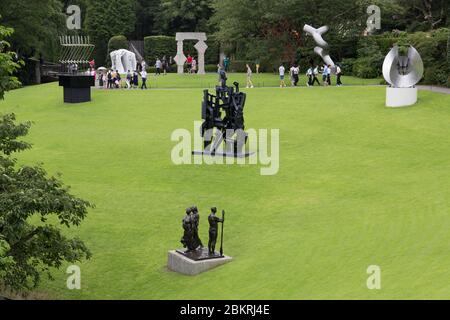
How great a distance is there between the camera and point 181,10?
3307 inches

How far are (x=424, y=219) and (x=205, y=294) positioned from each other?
289 inches

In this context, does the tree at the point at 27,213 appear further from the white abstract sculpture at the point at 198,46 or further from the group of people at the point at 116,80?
the white abstract sculpture at the point at 198,46

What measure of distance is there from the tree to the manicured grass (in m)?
34.0

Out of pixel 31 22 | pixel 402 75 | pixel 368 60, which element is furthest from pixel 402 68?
pixel 31 22

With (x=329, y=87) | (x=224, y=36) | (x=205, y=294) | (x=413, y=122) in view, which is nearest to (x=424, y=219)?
(x=205, y=294)

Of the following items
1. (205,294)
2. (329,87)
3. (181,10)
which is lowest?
(205,294)

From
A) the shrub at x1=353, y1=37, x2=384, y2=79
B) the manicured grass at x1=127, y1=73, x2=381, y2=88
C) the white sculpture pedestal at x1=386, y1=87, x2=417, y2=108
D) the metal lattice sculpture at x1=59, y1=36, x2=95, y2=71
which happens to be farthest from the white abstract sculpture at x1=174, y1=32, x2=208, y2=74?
the white sculpture pedestal at x1=386, y1=87, x2=417, y2=108

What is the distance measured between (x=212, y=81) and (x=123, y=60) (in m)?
12.0

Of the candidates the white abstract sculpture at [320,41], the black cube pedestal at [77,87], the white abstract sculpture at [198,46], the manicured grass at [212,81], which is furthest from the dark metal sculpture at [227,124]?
the white abstract sculpture at [198,46]

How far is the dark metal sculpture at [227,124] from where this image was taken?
3094 centimetres

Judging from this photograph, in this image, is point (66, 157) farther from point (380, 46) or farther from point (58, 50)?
point (58, 50)

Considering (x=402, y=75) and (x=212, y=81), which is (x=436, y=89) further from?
(x=212, y=81)

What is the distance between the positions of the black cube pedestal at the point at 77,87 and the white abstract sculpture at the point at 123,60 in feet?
61.5

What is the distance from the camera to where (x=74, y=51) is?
79.7 meters
